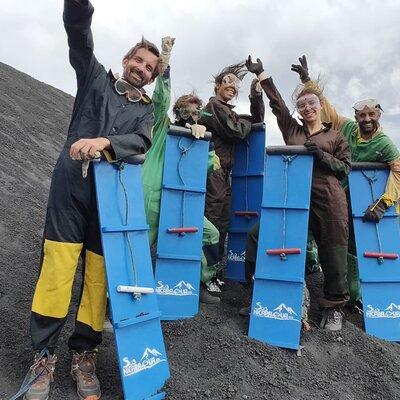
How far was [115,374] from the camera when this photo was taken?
291cm

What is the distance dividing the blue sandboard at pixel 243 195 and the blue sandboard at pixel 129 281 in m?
2.04

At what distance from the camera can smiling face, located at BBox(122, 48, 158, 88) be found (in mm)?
2787

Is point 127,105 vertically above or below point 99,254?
above

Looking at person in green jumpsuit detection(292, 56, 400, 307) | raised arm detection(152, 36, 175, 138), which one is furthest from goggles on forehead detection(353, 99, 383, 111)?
raised arm detection(152, 36, 175, 138)

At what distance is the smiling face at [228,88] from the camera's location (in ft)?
14.3

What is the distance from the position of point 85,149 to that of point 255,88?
97.1 inches

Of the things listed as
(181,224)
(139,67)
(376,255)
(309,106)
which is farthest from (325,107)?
(139,67)

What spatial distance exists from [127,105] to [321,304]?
243 cm

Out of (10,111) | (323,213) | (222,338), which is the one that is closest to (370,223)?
(323,213)

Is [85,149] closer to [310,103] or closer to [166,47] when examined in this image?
[166,47]

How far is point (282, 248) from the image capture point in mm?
3684

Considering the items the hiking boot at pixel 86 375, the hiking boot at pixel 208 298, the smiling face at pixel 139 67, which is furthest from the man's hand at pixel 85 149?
the hiking boot at pixel 208 298

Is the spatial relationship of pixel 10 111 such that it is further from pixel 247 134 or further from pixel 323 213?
pixel 323 213

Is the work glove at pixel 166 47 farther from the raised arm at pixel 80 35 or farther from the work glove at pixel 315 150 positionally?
the work glove at pixel 315 150
